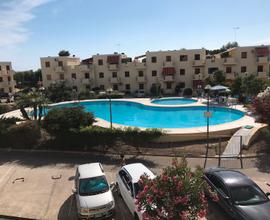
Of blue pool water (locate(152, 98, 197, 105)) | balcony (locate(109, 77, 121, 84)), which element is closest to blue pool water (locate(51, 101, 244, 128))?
blue pool water (locate(152, 98, 197, 105))

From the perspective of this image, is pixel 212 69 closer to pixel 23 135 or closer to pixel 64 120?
pixel 64 120

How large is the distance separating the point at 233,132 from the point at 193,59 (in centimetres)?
3016

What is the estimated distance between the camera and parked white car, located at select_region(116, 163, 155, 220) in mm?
10742

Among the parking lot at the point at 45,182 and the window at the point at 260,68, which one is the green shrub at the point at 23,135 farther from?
the window at the point at 260,68

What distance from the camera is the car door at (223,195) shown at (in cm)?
→ 1021

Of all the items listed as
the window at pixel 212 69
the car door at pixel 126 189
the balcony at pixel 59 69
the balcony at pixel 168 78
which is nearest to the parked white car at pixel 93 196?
the car door at pixel 126 189

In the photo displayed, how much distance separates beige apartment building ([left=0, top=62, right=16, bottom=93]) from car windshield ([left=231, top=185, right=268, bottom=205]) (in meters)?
57.6

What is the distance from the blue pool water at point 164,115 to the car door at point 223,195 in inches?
628

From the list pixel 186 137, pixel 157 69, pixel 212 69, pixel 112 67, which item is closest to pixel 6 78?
pixel 112 67

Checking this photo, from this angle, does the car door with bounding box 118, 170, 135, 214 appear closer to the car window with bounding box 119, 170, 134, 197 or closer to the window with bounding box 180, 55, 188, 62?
the car window with bounding box 119, 170, 134, 197

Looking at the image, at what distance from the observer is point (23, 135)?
786 inches

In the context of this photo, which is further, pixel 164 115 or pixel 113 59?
pixel 113 59

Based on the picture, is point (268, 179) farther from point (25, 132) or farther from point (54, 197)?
point (25, 132)

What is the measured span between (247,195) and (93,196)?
5.81 meters
